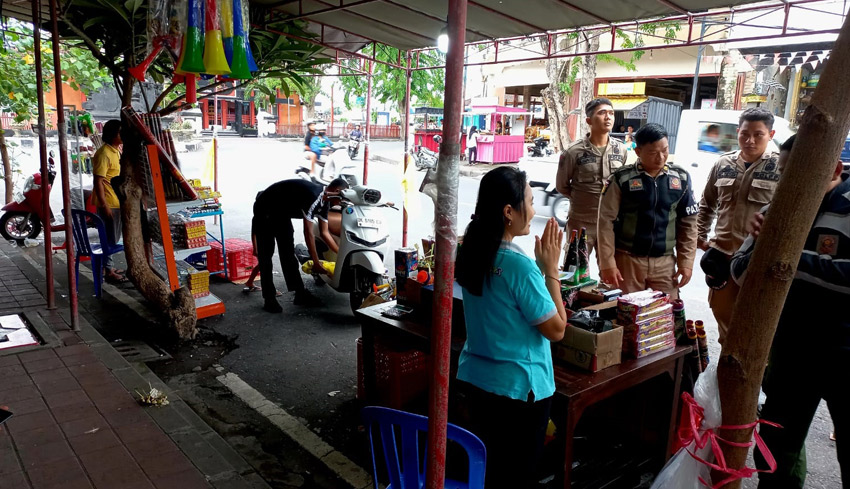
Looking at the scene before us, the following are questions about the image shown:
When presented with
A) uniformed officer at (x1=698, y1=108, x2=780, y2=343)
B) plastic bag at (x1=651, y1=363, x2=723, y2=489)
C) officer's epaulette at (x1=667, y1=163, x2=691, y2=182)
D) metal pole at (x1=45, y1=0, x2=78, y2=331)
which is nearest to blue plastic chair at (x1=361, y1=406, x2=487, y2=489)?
plastic bag at (x1=651, y1=363, x2=723, y2=489)

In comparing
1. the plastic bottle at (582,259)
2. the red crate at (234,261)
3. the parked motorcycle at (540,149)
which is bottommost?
the red crate at (234,261)

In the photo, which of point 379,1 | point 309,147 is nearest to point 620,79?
point 309,147

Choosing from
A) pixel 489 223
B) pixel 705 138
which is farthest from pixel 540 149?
pixel 489 223

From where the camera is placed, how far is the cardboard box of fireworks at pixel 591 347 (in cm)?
247

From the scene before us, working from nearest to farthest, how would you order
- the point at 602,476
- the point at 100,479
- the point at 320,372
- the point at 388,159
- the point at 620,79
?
the point at 100,479 → the point at 602,476 → the point at 320,372 → the point at 620,79 → the point at 388,159

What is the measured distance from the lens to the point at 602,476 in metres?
2.93

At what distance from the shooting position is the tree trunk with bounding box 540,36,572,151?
16234 mm

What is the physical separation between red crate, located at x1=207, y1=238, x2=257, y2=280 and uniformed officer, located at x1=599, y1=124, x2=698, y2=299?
4.28 meters

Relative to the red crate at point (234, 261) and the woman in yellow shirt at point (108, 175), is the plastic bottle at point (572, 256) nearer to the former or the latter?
the red crate at point (234, 261)

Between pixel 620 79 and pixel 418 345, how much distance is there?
20.2 m

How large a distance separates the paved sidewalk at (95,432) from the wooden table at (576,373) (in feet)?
3.10

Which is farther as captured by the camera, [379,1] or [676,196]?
[379,1]

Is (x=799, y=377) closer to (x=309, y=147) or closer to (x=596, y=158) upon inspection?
(x=596, y=158)

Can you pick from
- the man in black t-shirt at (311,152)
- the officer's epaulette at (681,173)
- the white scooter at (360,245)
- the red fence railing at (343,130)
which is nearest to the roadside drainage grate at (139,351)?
the white scooter at (360,245)
